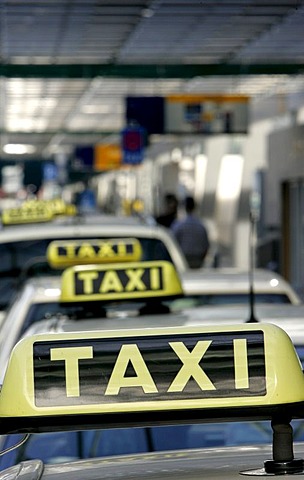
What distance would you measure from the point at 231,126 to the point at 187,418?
86.9 feet

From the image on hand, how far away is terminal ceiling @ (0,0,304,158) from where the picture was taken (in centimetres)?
1766

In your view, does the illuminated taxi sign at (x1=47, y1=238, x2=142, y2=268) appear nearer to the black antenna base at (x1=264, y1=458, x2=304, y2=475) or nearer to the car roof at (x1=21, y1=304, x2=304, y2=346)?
the car roof at (x1=21, y1=304, x2=304, y2=346)

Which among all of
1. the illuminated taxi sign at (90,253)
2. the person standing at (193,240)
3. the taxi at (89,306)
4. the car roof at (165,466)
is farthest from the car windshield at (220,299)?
the person standing at (193,240)

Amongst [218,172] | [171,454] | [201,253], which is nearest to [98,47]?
[201,253]

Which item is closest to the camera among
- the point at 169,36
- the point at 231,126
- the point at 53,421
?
the point at 53,421

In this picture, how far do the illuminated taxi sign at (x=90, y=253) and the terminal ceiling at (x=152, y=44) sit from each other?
5.30 metres

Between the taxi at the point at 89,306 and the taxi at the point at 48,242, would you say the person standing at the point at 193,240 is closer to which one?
the taxi at the point at 48,242

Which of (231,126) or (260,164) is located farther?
(260,164)

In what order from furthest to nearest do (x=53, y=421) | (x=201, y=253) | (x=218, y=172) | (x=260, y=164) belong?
(x=218, y=172)
(x=260, y=164)
(x=201, y=253)
(x=53, y=421)

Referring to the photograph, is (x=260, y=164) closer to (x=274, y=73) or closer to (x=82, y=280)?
(x=274, y=73)

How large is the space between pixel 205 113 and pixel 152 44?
6665 millimetres

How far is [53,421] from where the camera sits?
9.07ft

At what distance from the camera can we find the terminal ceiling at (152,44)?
695 inches

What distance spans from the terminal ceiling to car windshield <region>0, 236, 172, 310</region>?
14.9 ft
